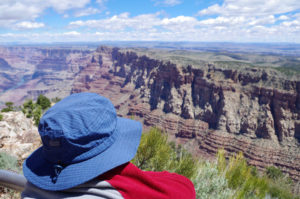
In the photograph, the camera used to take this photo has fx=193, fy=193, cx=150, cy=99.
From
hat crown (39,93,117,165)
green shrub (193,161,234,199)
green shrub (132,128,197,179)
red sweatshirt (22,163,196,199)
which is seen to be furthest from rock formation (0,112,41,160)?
hat crown (39,93,117,165)

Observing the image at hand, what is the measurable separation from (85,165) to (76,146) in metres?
0.14

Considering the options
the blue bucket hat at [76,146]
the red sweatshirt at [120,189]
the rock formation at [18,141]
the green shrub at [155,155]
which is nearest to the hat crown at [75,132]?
the blue bucket hat at [76,146]

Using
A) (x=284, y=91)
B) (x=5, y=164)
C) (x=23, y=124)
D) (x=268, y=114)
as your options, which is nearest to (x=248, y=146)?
(x=268, y=114)

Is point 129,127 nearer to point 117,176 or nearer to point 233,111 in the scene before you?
point 117,176

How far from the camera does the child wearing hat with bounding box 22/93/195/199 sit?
4.08ft

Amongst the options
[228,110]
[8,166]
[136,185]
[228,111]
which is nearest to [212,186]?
[136,185]

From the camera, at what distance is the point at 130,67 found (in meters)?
116

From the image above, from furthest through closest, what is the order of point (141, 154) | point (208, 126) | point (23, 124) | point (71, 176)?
point (208, 126)
point (23, 124)
point (141, 154)
point (71, 176)

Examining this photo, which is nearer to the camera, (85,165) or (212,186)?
(85,165)

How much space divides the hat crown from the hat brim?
0.17 ft

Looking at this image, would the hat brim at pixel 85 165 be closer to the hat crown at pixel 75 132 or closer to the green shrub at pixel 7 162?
the hat crown at pixel 75 132

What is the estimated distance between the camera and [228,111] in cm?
5353

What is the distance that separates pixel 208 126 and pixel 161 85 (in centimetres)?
2596

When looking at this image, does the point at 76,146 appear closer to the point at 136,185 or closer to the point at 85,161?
the point at 85,161
